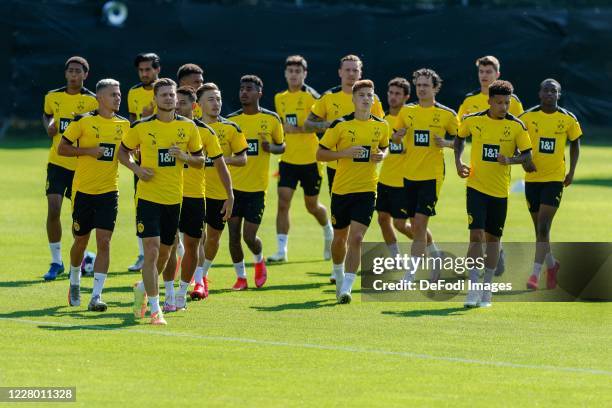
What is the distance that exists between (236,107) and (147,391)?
25.1 m

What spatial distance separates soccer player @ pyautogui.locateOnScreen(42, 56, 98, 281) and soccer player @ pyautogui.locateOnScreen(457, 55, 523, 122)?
469 cm

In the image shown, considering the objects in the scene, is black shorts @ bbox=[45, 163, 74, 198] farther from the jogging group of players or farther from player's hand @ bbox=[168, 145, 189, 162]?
player's hand @ bbox=[168, 145, 189, 162]

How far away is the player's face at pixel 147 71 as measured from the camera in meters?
17.7

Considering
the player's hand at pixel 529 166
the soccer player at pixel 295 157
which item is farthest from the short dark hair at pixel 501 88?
the soccer player at pixel 295 157

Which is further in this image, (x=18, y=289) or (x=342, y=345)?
(x=18, y=289)

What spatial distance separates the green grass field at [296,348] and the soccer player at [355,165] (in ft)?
2.27

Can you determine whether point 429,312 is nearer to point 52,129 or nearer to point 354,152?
point 354,152

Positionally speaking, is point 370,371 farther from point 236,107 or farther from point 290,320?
point 236,107

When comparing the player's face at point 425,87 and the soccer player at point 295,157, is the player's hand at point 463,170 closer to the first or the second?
the player's face at point 425,87

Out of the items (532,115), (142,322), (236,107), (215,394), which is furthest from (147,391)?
(236,107)

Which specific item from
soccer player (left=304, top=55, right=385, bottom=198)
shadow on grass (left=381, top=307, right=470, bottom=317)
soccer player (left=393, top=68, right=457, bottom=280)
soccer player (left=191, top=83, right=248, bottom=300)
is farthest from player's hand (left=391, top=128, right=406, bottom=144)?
shadow on grass (left=381, top=307, right=470, bottom=317)

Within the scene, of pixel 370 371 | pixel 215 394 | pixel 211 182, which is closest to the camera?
pixel 215 394

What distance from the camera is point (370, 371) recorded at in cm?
1147

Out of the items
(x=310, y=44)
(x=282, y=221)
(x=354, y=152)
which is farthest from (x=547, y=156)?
(x=310, y=44)
